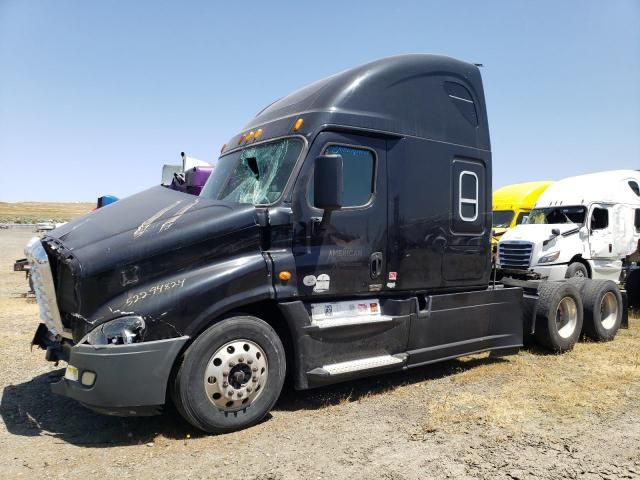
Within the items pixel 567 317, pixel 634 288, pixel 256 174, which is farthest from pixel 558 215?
pixel 256 174

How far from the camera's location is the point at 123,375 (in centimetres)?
381

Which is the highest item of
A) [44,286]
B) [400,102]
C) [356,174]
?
[400,102]

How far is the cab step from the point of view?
4.68m

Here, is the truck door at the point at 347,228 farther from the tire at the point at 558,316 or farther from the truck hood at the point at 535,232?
the truck hood at the point at 535,232

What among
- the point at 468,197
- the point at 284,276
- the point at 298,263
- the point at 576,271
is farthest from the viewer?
the point at 576,271

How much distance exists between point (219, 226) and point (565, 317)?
549 cm

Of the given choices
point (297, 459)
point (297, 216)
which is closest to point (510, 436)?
point (297, 459)

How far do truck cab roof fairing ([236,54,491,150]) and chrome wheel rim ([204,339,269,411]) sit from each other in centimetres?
215

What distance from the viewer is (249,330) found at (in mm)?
4328

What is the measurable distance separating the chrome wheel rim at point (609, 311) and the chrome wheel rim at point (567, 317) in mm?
997

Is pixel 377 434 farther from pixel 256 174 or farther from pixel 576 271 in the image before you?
pixel 576 271

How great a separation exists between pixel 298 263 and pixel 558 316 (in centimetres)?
456

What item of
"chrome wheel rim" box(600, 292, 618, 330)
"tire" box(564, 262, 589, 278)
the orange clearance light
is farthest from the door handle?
"tire" box(564, 262, 589, 278)

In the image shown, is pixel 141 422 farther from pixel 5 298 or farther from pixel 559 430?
pixel 5 298
